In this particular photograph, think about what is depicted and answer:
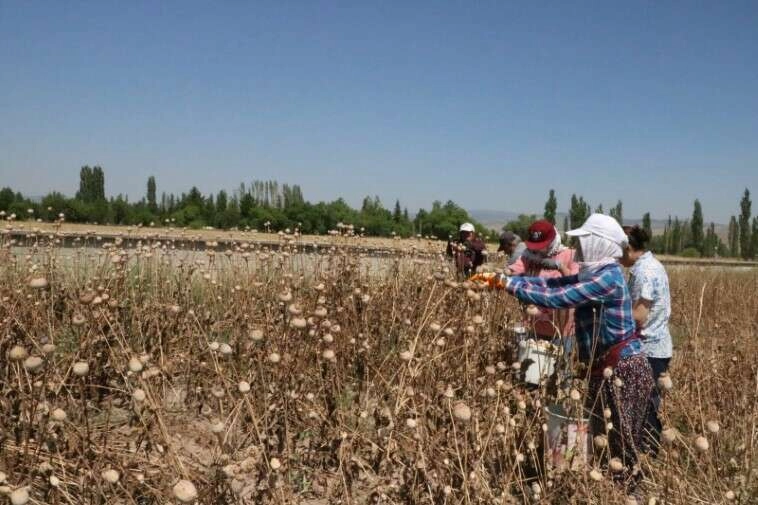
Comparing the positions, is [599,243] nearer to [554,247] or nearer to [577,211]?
[554,247]

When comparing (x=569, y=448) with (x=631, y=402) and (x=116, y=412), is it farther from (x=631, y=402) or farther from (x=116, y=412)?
(x=116, y=412)

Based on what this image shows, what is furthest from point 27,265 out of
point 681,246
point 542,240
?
point 681,246

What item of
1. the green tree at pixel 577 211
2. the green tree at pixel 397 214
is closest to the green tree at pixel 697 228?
the green tree at pixel 577 211

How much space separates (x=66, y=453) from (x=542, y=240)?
3133 mm

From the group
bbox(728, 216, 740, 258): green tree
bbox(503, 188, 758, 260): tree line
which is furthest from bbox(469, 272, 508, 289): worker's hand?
bbox(728, 216, 740, 258): green tree

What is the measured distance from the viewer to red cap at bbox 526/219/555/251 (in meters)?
3.78

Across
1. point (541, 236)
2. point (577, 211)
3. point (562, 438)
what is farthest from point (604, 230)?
point (577, 211)

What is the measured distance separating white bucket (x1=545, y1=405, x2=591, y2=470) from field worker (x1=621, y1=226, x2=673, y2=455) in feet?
1.92

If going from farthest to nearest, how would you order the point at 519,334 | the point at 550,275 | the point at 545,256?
the point at 545,256, the point at 550,275, the point at 519,334

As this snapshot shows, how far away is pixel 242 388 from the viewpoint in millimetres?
1779

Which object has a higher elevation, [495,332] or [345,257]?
[345,257]

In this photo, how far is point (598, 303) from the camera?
2625 mm

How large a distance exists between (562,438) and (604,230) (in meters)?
1.03

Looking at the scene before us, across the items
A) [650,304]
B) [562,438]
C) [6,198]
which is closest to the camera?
[562,438]
